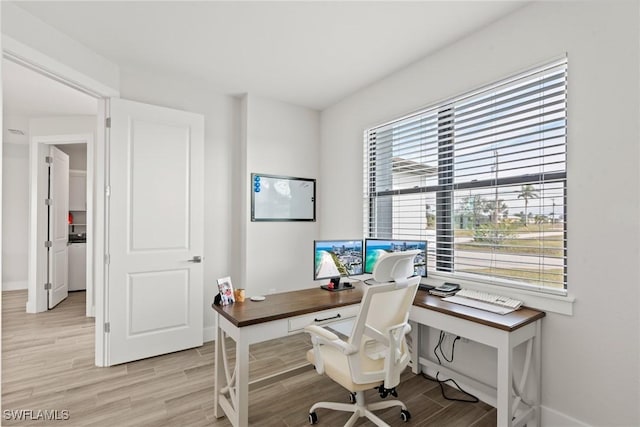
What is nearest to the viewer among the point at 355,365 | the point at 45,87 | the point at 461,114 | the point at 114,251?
the point at 355,365

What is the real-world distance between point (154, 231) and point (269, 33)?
80.5 inches

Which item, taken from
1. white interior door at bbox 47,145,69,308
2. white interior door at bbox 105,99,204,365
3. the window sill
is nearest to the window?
the window sill

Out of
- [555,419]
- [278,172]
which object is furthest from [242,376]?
[278,172]

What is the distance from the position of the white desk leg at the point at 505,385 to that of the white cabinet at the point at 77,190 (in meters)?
7.04

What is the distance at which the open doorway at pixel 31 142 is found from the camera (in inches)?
133

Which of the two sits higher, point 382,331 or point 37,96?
point 37,96

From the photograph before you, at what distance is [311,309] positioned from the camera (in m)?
2.04

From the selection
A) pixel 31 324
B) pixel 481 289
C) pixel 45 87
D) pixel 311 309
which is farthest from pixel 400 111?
pixel 31 324

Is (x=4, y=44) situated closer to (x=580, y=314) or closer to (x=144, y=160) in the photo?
(x=144, y=160)

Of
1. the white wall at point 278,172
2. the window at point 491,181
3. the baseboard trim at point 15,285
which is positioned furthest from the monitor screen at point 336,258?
the baseboard trim at point 15,285

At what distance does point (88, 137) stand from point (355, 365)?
4.57 m

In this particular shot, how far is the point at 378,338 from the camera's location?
5.60 ft

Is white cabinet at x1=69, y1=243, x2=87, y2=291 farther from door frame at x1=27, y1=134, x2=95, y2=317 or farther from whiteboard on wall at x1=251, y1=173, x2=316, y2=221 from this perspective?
whiteboard on wall at x1=251, y1=173, x2=316, y2=221

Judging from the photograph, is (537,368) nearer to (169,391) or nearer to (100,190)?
(169,391)
